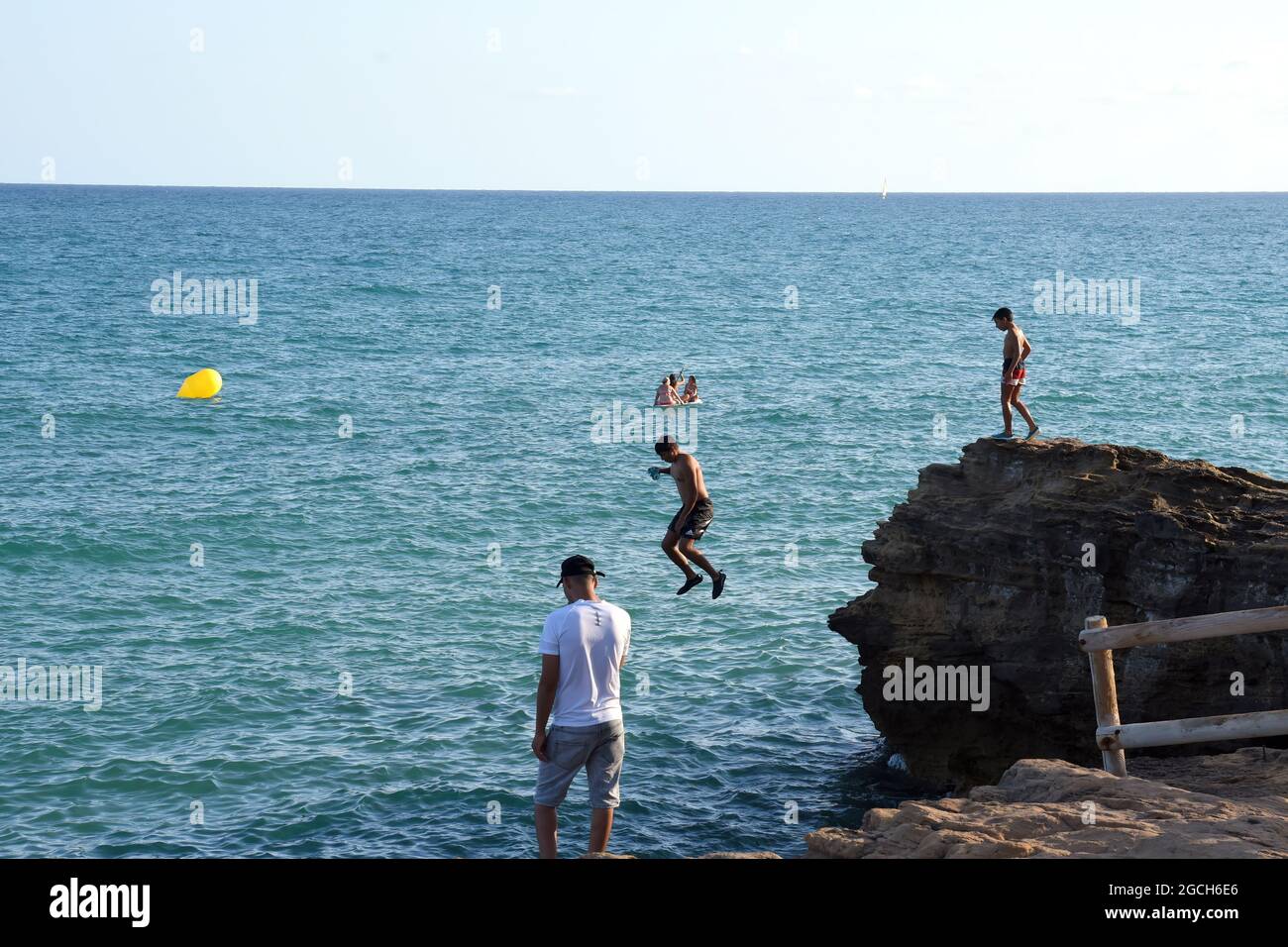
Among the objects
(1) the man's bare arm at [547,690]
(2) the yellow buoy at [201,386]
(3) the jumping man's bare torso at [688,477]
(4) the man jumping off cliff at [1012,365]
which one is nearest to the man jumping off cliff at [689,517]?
(3) the jumping man's bare torso at [688,477]

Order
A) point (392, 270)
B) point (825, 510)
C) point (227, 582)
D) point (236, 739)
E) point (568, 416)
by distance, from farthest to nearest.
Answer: point (392, 270), point (568, 416), point (825, 510), point (227, 582), point (236, 739)

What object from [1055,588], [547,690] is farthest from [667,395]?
[547,690]

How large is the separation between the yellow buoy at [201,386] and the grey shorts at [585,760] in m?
40.0

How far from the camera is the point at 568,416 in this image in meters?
43.7

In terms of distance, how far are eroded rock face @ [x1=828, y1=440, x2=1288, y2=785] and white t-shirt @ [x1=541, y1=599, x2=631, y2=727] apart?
700cm

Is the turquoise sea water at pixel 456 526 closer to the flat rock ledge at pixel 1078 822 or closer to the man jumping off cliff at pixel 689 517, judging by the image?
the man jumping off cliff at pixel 689 517

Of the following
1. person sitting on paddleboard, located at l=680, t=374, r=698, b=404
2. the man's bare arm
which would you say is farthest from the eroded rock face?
person sitting on paddleboard, located at l=680, t=374, r=698, b=404

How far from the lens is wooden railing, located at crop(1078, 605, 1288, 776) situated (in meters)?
9.66

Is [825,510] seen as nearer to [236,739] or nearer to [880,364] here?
[236,739]

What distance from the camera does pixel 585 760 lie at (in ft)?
33.3
